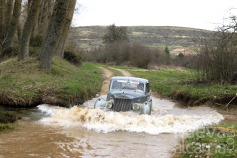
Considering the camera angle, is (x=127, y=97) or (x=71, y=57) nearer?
(x=127, y=97)

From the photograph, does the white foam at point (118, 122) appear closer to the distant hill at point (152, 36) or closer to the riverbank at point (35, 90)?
the riverbank at point (35, 90)

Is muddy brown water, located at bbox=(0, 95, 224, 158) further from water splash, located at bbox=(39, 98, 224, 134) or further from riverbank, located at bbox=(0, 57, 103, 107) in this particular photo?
riverbank, located at bbox=(0, 57, 103, 107)

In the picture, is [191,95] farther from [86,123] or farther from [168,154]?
[168,154]

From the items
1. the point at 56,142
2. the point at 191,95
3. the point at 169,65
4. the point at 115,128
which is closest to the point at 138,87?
the point at 115,128

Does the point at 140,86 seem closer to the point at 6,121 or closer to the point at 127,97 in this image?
the point at 127,97

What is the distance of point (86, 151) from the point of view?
5.43m

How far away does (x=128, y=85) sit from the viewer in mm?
10602

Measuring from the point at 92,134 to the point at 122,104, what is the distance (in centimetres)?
274

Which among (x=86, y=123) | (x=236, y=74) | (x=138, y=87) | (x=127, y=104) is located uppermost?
(x=236, y=74)

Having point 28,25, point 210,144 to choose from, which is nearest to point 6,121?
point 210,144

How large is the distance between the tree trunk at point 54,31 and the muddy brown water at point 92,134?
17.8 ft

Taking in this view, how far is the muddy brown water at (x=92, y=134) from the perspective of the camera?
5391 mm

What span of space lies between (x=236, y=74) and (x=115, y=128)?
10378 millimetres

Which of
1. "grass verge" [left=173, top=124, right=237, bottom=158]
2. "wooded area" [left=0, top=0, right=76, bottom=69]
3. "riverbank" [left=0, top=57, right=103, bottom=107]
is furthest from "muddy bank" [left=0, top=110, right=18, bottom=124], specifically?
"grass verge" [left=173, top=124, right=237, bottom=158]
